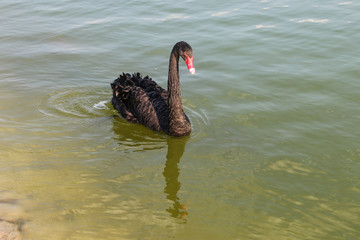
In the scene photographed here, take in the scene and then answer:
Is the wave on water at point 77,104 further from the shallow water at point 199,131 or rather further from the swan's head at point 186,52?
the swan's head at point 186,52

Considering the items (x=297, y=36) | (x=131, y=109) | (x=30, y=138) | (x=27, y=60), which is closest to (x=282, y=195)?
(x=131, y=109)

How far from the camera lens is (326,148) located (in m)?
5.70

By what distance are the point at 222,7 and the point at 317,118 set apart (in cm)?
555

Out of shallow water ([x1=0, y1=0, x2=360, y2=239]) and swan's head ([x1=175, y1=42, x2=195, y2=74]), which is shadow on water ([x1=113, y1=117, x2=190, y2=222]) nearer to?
shallow water ([x1=0, y1=0, x2=360, y2=239])

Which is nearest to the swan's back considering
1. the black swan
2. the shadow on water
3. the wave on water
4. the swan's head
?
the black swan

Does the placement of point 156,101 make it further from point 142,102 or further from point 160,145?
point 160,145

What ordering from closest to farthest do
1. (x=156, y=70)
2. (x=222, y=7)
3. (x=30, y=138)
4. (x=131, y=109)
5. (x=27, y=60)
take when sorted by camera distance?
1. (x=30, y=138)
2. (x=131, y=109)
3. (x=156, y=70)
4. (x=27, y=60)
5. (x=222, y=7)

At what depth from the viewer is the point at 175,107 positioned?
6.00 metres

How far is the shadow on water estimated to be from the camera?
196 inches

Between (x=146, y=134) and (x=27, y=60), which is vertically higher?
(x=27, y=60)

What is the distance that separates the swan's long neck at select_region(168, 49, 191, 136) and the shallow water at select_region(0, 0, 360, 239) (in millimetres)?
192

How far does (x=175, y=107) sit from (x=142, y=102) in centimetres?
65

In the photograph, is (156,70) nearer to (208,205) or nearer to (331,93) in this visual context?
(331,93)

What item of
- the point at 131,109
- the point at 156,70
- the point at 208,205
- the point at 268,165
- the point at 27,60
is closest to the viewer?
the point at 208,205
